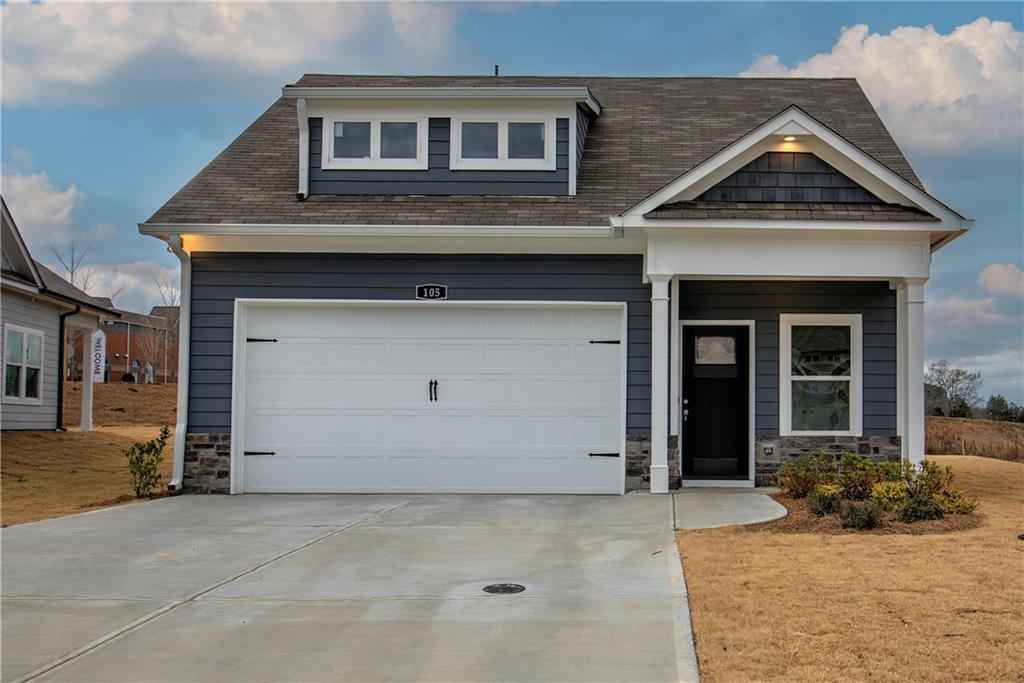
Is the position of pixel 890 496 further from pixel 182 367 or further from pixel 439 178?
pixel 182 367

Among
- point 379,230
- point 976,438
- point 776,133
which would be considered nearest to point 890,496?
point 776,133

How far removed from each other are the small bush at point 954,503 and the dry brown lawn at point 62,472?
9145 mm

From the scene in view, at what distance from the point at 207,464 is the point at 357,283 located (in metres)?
2.97

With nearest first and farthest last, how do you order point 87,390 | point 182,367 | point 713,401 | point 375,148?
point 182,367 < point 713,401 < point 375,148 < point 87,390

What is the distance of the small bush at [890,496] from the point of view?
360 inches

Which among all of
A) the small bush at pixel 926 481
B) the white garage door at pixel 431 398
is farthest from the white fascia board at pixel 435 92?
the small bush at pixel 926 481

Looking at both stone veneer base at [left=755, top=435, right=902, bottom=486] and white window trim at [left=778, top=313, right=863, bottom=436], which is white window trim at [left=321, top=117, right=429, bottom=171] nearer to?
white window trim at [left=778, top=313, right=863, bottom=436]

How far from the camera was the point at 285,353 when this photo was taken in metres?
12.2

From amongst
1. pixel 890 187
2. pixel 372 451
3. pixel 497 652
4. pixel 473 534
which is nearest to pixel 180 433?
pixel 372 451

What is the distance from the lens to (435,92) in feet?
41.1

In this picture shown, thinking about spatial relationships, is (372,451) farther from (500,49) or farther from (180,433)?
(500,49)

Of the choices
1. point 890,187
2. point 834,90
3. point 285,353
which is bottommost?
point 285,353

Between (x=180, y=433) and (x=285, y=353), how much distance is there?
5.36 ft

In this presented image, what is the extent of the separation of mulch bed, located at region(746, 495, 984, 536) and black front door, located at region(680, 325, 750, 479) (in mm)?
3363
